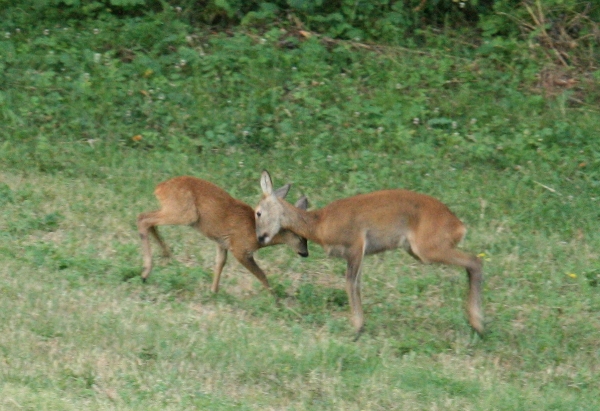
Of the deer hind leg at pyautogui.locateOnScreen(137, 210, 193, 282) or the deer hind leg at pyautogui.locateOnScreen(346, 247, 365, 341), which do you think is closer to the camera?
the deer hind leg at pyautogui.locateOnScreen(346, 247, 365, 341)

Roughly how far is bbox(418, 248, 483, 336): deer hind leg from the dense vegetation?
133 mm

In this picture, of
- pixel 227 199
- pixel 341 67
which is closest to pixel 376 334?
pixel 227 199

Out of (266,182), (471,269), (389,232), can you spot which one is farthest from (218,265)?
(471,269)

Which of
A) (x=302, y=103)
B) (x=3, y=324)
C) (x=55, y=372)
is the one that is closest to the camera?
(x=55, y=372)

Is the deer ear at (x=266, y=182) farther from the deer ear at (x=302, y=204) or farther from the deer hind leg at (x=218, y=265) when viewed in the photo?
the deer hind leg at (x=218, y=265)

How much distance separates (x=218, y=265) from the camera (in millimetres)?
9445

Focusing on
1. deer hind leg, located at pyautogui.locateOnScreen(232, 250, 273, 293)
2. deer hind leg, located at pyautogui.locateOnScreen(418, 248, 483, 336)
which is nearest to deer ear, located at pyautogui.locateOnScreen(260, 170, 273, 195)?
deer hind leg, located at pyautogui.locateOnScreen(232, 250, 273, 293)

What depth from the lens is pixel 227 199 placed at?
31.6 feet

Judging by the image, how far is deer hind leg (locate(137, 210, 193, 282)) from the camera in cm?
937

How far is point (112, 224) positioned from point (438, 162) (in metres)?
3.63

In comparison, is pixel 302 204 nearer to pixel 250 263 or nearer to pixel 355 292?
pixel 250 263

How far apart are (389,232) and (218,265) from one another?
5.11ft

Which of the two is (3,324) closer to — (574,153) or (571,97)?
(574,153)

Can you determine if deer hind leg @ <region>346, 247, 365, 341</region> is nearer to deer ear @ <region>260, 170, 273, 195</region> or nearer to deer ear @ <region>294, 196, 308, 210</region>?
deer ear @ <region>294, 196, 308, 210</region>
